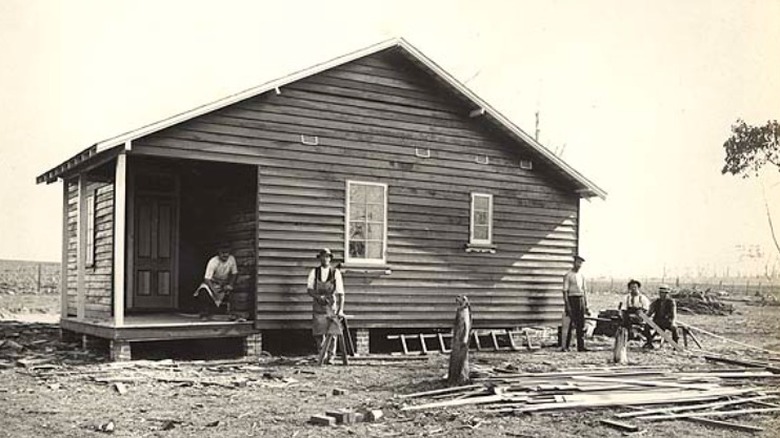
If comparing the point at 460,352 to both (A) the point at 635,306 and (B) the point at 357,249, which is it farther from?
(A) the point at 635,306

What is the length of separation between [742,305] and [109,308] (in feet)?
108

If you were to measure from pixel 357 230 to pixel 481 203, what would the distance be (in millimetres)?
3144

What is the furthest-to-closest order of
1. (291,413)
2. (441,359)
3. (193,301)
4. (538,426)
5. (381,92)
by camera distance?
(193,301)
(381,92)
(441,359)
(291,413)
(538,426)

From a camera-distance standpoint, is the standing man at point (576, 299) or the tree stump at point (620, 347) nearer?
the tree stump at point (620, 347)

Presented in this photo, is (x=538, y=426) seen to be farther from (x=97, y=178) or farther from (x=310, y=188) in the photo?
(x=97, y=178)

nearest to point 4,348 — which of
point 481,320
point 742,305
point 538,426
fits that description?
point 481,320

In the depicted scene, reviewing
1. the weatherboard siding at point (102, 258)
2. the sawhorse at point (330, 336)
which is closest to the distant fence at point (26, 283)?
the weatherboard siding at point (102, 258)

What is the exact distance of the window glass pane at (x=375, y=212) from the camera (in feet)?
54.4

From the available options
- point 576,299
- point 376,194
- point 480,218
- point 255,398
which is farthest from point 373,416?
point 576,299

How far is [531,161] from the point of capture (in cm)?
1883

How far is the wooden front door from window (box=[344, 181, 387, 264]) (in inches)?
156

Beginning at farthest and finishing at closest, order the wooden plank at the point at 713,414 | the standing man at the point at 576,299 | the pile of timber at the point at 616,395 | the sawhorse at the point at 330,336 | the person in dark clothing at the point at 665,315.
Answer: the person in dark clothing at the point at 665,315 < the standing man at the point at 576,299 < the sawhorse at the point at 330,336 < the pile of timber at the point at 616,395 < the wooden plank at the point at 713,414

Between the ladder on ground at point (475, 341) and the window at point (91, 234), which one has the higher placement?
the window at point (91, 234)

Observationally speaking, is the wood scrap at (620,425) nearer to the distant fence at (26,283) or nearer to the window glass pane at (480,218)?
the window glass pane at (480,218)
